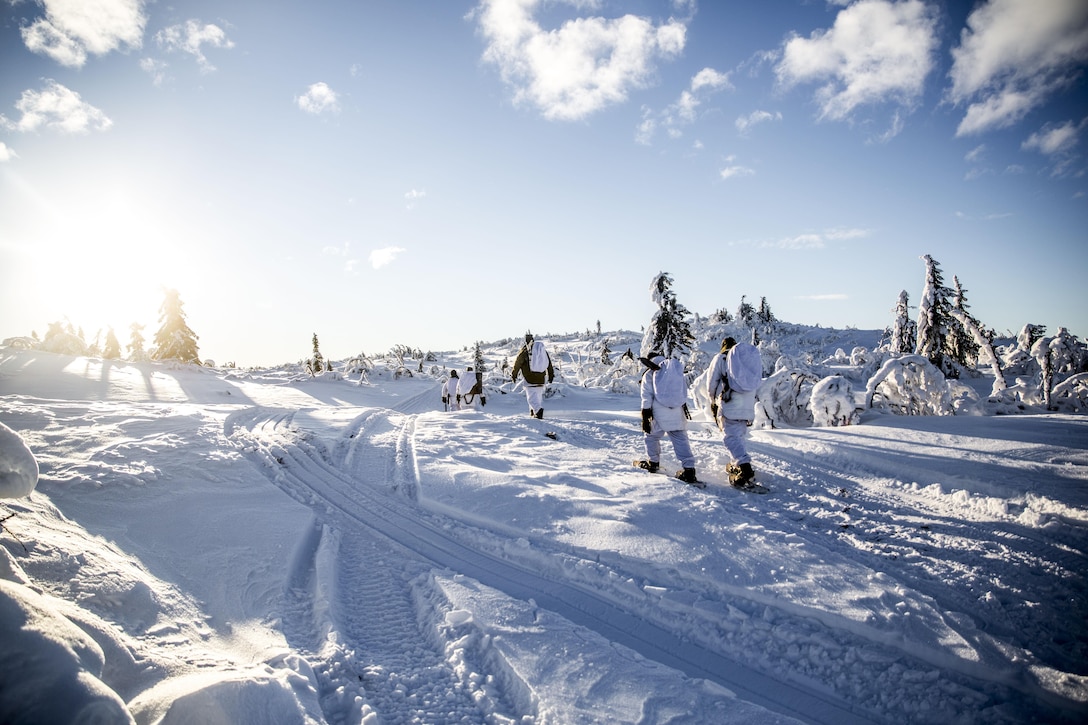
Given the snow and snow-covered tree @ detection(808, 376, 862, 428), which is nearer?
the snow

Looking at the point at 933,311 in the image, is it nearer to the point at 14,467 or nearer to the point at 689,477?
the point at 689,477

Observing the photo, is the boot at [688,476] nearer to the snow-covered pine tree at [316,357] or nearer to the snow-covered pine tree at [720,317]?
the snow-covered pine tree at [316,357]

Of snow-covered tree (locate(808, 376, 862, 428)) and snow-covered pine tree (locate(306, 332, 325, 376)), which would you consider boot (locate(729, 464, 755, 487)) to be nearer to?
snow-covered tree (locate(808, 376, 862, 428))

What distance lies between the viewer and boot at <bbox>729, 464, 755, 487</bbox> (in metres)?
6.08

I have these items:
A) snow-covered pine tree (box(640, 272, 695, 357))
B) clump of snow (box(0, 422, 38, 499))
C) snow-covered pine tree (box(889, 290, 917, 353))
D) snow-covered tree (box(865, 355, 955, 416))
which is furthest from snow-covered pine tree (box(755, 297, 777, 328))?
clump of snow (box(0, 422, 38, 499))

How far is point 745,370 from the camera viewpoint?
6316 millimetres

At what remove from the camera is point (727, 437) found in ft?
21.2

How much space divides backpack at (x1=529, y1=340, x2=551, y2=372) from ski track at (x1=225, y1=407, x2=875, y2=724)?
6.02 metres

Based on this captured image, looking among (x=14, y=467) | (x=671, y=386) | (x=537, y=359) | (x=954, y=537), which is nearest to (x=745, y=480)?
(x=671, y=386)

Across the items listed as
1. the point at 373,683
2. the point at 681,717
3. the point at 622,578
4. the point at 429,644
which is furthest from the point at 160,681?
the point at 622,578

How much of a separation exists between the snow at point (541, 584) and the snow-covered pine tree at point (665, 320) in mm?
16782

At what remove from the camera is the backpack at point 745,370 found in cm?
630

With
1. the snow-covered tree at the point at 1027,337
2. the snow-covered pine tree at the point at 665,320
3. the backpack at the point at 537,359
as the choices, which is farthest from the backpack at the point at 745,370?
the snow-covered tree at the point at 1027,337

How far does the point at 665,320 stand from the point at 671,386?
1805 centimetres
